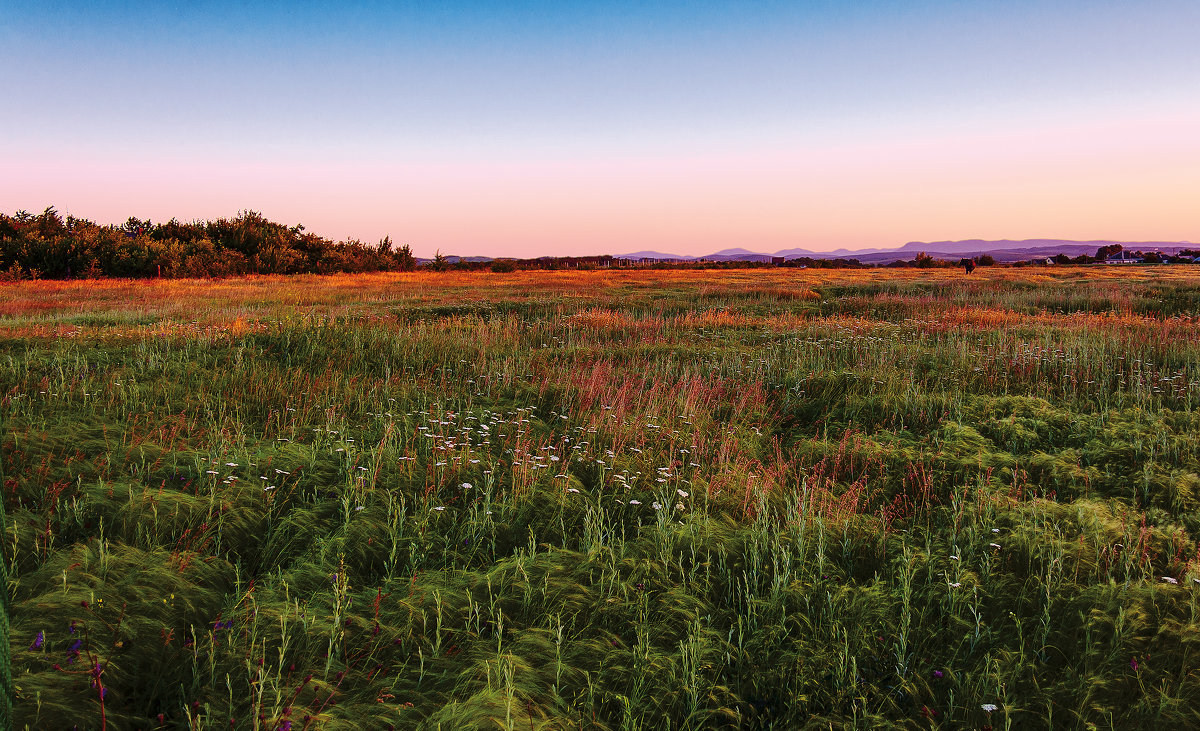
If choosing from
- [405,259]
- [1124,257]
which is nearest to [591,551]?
[405,259]

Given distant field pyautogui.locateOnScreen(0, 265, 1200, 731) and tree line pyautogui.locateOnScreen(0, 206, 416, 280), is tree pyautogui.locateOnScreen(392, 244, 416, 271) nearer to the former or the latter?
tree line pyautogui.locateOnScreen(0, 206, 416, 280)

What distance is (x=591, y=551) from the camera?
12.8ft

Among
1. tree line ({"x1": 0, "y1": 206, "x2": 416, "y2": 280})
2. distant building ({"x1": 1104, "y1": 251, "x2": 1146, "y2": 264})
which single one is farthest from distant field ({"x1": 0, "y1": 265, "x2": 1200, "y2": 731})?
distant building ({"x1": 1104, "y1": 251, "x2": 1146, "y2": 264})

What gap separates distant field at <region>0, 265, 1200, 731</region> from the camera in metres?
2.87

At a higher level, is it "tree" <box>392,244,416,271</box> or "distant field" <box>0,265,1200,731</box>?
"tree" <box>392,244,416,271</box>

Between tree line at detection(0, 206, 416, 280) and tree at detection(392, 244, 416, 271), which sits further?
tree at detection(392, 244, 416, 271)

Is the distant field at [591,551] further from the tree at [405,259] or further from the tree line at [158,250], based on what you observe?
the tree at [405,259]

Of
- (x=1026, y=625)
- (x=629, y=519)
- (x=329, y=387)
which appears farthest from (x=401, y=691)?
(x=329, y=387)

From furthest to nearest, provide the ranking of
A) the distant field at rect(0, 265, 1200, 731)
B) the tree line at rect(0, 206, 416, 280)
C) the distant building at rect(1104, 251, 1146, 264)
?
the distant building at rect(1104, 251, 1146, 264)
the tree line at rect(0, 206, 416, 280)
the distant field at rect(0, 265, 1200, 731)

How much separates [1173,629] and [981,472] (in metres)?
2.59

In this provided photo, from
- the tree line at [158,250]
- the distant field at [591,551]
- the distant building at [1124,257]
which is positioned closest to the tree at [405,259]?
the tree line at [158,250]

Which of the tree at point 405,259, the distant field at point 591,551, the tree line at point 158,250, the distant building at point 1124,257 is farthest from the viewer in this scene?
the distant building at point 1124,257

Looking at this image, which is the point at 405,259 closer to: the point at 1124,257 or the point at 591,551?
the point at 591,551

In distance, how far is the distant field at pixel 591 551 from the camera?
287 cm
